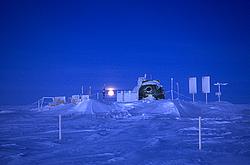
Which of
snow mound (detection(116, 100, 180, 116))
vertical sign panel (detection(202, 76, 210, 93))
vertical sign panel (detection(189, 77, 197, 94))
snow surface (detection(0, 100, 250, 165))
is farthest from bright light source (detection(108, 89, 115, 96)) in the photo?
snow surface (detection(0, 100, 250, 165))

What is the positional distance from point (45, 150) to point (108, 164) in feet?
12.1

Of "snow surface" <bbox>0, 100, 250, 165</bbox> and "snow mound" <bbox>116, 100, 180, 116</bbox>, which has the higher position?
"snow mound" <bbox>116, 100, 180, 116</bbox>

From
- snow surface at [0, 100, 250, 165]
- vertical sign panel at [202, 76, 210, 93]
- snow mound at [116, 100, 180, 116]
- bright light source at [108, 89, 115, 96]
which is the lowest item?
snow surface at [0, 100, 250, 165]

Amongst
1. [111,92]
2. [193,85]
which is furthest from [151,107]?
[111,92]

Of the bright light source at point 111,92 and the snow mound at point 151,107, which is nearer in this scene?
the snow mound at point 151,107

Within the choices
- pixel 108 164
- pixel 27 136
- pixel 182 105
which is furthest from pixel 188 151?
pixel 182 105

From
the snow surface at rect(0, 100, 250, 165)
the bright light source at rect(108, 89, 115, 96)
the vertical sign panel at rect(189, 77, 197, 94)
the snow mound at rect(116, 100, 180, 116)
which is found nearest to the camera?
the snow surface at rect(0, 100, 250, 165)

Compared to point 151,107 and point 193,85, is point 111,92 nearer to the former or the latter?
point 151,107

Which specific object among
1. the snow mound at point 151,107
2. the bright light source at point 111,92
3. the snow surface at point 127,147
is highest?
the bright light source at point 111,92

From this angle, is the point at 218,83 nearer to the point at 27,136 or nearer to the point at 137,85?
the point at 137,85

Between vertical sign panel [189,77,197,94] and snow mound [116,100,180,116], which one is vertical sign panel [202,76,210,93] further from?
snow mound [116,100,180,116]

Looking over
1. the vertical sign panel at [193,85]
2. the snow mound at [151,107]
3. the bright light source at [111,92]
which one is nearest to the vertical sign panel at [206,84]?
the vertical sign panel at [193,85]

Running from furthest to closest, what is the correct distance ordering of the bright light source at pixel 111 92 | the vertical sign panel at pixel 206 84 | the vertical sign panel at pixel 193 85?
the bright light source at pixel 111 92
the vertical sign panel at pixel 193 85
the vertical sign panel at pixel 206 84

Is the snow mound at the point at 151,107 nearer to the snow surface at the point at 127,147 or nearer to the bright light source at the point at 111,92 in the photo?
the bright light source at the point at 111,92
